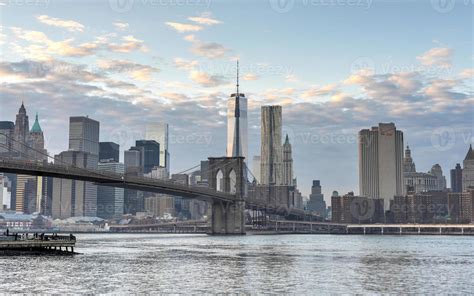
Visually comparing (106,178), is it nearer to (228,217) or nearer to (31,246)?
(31,246)

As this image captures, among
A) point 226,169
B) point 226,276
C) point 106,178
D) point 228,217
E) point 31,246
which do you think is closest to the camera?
point 226,276

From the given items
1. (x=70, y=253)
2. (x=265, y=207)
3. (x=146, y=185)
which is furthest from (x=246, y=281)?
(x=265, y=207)

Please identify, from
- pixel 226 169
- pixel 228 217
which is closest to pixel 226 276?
pixel 228 217

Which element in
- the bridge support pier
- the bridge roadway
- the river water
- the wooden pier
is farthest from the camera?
the bridge support pier

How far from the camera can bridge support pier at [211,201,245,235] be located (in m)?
155

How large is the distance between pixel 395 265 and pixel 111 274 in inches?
1051

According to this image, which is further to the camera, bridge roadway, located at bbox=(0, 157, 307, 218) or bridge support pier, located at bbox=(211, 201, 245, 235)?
bridge support pier, located at bbox=(211, 201, 245, 235)

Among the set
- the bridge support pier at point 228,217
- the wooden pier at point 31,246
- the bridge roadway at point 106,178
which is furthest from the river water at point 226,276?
the bridge support pier at point 228,217

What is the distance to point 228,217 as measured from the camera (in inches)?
6132

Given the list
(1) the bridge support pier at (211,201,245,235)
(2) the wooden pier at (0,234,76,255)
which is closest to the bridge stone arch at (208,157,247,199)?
(1) the bridge support pier at (211,201,245,235)

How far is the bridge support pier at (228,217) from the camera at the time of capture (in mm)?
154875

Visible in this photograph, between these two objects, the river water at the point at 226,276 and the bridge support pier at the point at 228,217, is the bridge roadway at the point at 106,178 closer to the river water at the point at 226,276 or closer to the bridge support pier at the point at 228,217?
the bridge support pier at the point at 228,217

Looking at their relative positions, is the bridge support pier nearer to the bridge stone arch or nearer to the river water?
the bridge stone arch

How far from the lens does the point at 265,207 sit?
183m
